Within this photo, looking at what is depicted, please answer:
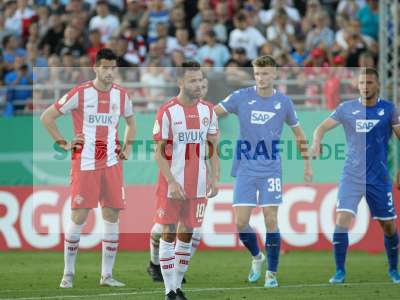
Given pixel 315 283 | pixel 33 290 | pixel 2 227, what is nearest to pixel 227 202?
pixel 2 227

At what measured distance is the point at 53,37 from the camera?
74.0 feet

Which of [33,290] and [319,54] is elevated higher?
[319,54]

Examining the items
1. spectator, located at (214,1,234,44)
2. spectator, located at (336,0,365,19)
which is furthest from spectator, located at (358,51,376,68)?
spectator, located at (214,1,234,44)

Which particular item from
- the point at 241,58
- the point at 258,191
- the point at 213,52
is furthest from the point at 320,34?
the point at 258,191

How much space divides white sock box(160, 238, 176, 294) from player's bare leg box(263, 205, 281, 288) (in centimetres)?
206

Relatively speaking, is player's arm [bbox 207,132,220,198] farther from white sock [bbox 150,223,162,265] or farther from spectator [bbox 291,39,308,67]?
spectator [bbox 291,39,308,67]

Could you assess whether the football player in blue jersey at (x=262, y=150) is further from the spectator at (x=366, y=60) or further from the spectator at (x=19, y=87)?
the spectator at (x=19, y=87)

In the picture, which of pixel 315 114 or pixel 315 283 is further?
pixel 315 114

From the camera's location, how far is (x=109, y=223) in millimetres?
12742

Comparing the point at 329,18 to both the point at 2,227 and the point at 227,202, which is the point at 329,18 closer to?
the point at 227,202

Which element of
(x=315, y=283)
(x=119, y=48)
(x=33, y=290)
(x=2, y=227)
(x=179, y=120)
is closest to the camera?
(x=179, y=120)

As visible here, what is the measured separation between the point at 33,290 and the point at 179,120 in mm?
2860

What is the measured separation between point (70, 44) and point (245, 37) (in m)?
3.77

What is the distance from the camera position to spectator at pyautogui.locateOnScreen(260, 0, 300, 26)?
73.8 ft
